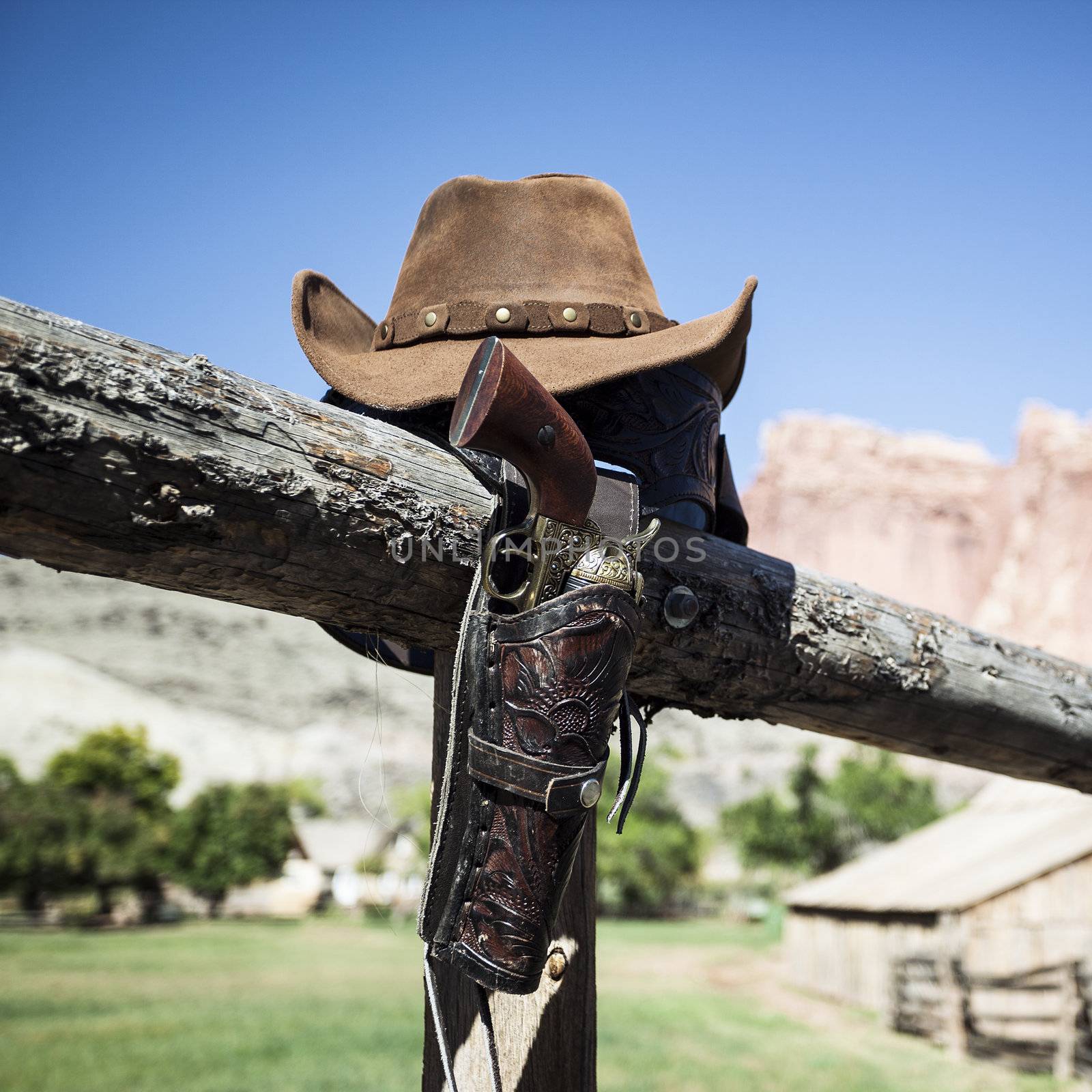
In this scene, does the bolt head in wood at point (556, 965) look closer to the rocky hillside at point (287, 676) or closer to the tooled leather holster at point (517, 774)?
the tooled leather holster at point (517, 774)

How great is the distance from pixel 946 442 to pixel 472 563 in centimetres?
7717

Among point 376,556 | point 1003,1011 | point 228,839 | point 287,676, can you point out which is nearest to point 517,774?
point 376,556

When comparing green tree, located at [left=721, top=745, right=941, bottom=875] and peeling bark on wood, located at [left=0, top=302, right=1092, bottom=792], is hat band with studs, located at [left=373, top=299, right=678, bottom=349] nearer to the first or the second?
peeling bark on wood, located at [left=0, top=302, right=1092, bottom=792]

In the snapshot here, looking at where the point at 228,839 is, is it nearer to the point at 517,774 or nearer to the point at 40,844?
the point at 40,844

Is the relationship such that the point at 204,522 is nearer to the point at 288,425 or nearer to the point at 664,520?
the point at 288,425

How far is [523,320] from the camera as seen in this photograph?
173 cm

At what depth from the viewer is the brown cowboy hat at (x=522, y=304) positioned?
1631mm

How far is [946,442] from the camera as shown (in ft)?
237

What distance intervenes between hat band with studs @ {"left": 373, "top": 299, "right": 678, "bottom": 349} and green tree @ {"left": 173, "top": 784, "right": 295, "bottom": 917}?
30.8m

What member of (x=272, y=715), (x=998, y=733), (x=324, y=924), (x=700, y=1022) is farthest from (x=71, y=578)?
(x=998, y=733)

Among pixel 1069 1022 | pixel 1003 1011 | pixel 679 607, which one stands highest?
pixel 679 607

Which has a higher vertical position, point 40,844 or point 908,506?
point 908,506

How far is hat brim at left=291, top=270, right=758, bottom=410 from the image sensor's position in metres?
1.59

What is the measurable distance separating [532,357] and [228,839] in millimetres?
31564
